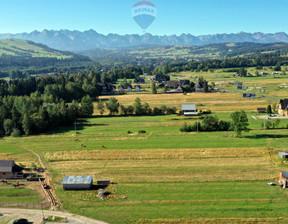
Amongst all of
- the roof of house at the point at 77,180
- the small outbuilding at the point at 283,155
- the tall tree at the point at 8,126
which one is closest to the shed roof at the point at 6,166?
the roof of house at the point at 77,180

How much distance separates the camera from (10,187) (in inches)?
1567

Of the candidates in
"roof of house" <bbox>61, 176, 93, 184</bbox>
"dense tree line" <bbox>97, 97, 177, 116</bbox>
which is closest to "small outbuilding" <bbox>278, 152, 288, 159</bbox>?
"roof of house" <bbox>61, 176, 93, 184</bbox>

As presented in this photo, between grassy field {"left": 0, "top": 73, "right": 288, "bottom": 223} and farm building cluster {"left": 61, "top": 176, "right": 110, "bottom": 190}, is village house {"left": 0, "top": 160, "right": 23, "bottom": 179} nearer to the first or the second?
grassy field {"left": 0, "top": 73, "right": 288, "bottom": 223}

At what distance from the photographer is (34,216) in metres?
32.5

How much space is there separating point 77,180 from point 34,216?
786cm

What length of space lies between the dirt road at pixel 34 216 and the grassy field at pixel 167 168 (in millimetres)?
1068

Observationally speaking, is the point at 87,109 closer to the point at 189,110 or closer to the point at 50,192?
the point at 189,110

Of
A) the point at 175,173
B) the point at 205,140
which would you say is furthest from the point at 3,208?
the point at 205,140

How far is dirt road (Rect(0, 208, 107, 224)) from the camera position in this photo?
3106 cm

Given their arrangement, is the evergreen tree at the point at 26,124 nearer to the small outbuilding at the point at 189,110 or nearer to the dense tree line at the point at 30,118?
the dense tree line at the point at 30,118

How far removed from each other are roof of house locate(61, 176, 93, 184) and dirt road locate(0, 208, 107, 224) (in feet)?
20.0

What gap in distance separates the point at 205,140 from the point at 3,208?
37.6 metres

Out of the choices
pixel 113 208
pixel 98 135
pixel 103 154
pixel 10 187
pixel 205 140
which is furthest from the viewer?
pixel 98 135

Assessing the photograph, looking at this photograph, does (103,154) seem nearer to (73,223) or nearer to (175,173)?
(175,173)
